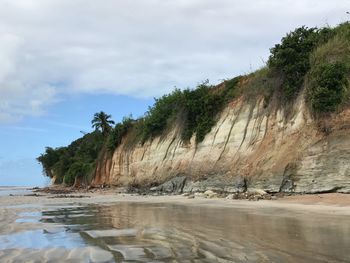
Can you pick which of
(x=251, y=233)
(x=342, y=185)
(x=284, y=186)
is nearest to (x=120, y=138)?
(x=284, y=186)

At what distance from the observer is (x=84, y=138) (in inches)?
3826

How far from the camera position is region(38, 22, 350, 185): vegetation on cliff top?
23.6 metres

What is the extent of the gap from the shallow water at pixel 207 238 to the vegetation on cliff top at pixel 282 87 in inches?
419

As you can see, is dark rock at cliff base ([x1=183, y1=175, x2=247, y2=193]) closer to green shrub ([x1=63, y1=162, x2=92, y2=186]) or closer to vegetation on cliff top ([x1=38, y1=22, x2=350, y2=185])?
vegetation on cliff top ([x1=38, y1=22, x2=350, y2=185])

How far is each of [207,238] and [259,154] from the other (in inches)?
698

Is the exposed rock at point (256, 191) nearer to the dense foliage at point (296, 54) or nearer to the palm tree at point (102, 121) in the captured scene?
the dense foliage at point (296, 54)

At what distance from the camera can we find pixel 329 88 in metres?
23.5

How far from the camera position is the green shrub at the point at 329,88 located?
910 inches

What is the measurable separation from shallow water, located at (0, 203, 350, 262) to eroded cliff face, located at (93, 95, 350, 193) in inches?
297

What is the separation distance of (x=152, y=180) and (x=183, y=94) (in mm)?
8126

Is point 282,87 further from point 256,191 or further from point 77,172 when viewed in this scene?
point 77,172

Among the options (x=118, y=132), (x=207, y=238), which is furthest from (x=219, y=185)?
(x=118, y=132)

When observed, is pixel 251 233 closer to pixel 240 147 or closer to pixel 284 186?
pixel 284 186

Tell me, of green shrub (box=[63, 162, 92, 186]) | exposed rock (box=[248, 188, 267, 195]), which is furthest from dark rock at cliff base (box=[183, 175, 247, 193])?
green shrub (box=[63, 162, 92, 186])
